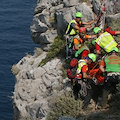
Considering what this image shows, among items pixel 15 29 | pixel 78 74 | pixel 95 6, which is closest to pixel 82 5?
pixel 95 6

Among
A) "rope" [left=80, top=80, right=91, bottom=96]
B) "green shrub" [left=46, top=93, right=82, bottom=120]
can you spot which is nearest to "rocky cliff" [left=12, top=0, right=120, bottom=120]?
"green shrub" [left=46, top=93, right=82, bottom=120]

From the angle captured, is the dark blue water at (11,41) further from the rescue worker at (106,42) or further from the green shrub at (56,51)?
the rescue worker at (106,42)

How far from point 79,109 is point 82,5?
710cm

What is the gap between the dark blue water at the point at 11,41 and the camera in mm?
27806

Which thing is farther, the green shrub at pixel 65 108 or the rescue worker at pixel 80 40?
the rescue worker at pixel 80 40

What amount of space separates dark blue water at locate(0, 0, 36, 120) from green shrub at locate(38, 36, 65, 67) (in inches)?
395

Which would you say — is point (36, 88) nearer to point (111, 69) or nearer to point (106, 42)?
point (106, 42)

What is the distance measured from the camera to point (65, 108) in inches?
426

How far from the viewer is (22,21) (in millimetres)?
A: 39969

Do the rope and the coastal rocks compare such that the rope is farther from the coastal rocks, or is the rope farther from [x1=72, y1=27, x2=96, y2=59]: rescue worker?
[x1=72, y1=27, x2=96, y2=59]: rescue worker

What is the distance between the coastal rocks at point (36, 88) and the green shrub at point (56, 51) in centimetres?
54

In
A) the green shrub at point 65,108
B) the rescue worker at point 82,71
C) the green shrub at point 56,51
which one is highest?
the rescue worker at point 82,71

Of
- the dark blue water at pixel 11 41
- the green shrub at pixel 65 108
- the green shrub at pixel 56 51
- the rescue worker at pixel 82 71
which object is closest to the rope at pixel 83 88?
the rescue worker at pixel 82 71

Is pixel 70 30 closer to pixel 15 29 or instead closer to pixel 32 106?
pixel 32 106
